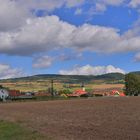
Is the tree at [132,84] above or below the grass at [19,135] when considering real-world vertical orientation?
above

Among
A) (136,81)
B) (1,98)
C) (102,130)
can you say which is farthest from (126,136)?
(136,81)

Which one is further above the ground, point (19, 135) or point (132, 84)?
point (132, 84)

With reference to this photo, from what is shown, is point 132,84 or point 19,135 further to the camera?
point 132,84

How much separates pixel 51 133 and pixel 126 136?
5276 mm

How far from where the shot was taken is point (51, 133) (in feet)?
82.5

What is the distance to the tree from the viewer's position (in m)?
182

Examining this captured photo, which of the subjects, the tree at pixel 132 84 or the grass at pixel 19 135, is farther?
the tree at pixel 132 84

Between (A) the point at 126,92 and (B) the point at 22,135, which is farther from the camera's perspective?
(A) the point at 126,92

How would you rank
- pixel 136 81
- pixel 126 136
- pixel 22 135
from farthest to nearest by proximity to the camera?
pixel 136 81
pixel 22 135
pixel 126 136

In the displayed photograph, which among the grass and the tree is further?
the tree

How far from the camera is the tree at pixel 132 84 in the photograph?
18250 centimetres

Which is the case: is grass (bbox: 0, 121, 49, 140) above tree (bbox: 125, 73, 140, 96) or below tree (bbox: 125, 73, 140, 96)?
below

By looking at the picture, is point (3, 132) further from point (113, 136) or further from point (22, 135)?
point (113, 136)

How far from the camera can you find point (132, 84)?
182875mm
